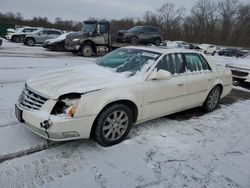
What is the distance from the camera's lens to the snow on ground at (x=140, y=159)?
11.1ft

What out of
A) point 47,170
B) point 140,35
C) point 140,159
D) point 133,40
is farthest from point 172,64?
point 140,35

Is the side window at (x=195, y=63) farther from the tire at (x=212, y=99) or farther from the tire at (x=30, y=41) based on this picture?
the tire at (x=30, y=41)

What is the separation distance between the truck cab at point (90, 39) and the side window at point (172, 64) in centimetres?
1256

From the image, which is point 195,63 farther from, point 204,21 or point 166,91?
point 204,21

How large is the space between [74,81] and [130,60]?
134cm

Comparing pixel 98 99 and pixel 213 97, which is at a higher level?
pixel 98 99

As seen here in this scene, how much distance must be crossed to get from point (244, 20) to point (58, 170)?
80135mm

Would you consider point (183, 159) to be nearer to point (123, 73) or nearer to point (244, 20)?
point (123, 73)

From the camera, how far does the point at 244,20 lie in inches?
2908

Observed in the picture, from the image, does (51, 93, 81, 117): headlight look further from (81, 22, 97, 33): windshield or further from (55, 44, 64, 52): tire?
(55, 44, 64, 52): tire

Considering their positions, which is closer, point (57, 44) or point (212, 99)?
point (212, 99)

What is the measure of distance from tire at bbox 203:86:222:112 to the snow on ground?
931mm

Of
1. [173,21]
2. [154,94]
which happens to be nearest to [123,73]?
[154,94]

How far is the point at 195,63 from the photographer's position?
589 cm
